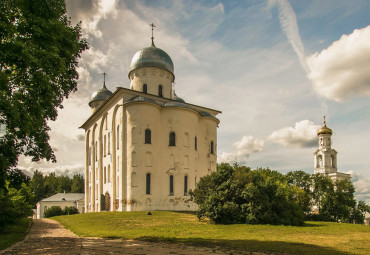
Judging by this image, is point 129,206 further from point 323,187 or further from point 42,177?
point 42,177

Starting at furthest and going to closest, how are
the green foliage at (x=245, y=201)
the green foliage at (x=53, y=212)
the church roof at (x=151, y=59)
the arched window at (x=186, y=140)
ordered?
the green foliage at (x=53, y=212) → the church roof at (x=151, y=59) → the arched window at (x=186, y=140) → the green foliage at (x=245, y=201)

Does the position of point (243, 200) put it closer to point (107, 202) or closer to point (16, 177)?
point (16, 177)

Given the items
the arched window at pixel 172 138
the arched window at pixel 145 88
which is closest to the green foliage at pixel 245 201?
the arched window at pixel 172 138

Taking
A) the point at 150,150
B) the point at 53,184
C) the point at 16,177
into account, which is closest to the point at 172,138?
the point at 150,150

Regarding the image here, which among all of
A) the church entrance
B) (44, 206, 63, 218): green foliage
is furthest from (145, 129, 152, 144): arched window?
(44, 206, 63, 218): green foliage

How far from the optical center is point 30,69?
443 inches

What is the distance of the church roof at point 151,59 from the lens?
3928 centimetres

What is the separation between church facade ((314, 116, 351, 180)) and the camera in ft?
168

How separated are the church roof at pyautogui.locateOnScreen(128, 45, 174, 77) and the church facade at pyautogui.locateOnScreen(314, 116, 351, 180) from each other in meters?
28.6

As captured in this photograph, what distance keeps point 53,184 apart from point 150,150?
64.1 m

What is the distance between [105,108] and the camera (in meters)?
37.8

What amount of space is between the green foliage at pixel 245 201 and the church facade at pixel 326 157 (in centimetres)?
3487

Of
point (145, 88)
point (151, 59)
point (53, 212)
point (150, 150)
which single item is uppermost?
point (151, 59)

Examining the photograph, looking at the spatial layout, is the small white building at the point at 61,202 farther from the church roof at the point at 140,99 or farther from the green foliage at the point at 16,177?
the green foliage at the point at 16,177
